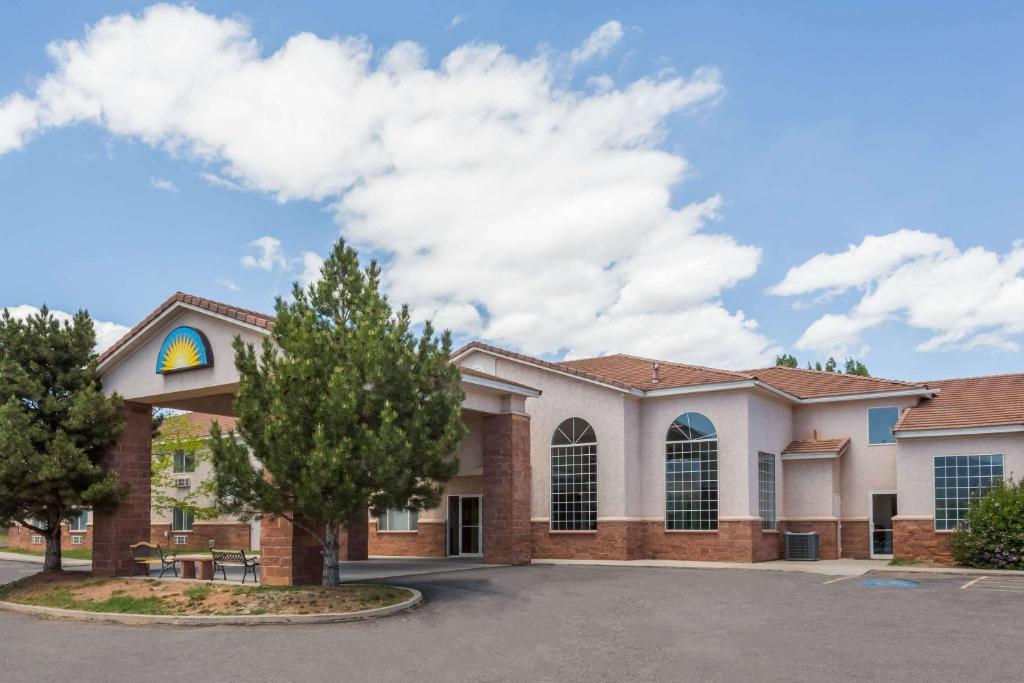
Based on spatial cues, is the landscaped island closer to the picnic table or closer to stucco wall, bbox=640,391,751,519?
the picnic table

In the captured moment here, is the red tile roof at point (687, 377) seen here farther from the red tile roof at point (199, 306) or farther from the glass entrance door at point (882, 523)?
the red tile roof at point (199, 306)

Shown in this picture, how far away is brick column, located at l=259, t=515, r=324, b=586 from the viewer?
18.5 meters

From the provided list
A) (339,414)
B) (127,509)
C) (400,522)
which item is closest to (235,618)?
(339,414)

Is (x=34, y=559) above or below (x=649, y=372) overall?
below

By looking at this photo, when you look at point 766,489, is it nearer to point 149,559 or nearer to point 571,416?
point 571,416

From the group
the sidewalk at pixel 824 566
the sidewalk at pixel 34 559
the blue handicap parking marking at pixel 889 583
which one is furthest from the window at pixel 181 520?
the blue handicap parking marking at pixel 889 583

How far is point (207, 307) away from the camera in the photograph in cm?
1991

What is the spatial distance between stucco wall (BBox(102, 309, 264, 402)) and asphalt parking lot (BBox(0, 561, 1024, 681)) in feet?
18.2

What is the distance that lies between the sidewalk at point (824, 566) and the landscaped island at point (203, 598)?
980cm

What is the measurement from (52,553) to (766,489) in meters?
19.2

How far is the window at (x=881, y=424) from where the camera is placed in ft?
93.1

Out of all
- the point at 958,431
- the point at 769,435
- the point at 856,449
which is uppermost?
the point at 958,431

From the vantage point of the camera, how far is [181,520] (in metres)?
43.0

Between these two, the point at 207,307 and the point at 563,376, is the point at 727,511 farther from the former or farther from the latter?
the point at 207,307
